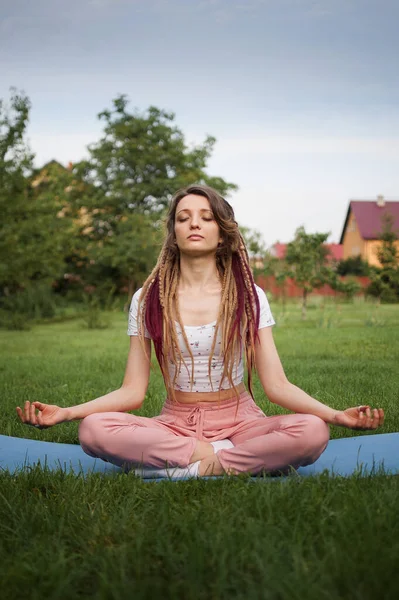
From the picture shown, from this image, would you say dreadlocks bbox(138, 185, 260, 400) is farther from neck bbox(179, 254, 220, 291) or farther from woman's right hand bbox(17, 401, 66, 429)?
woman's right hand bbox(17, 401, 66, 429)

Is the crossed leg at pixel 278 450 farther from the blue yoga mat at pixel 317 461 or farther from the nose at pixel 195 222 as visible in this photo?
the nose at pixel 195 222

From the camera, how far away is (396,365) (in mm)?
6680

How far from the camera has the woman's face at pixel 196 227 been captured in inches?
119

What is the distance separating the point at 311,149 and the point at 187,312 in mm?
8989

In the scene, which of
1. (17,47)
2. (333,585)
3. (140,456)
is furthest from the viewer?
(17,47)

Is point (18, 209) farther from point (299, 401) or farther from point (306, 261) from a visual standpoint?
point (299, 401)

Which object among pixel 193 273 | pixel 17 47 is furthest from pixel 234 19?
pixel 193 273

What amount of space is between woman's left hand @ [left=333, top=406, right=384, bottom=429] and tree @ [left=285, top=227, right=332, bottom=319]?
10.6m

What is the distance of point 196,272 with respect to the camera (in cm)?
317

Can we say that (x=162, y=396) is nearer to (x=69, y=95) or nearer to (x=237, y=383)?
(x=237, y=383)

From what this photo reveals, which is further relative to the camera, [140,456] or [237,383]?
[237,383]

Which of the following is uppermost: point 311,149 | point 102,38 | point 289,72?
point 102,38

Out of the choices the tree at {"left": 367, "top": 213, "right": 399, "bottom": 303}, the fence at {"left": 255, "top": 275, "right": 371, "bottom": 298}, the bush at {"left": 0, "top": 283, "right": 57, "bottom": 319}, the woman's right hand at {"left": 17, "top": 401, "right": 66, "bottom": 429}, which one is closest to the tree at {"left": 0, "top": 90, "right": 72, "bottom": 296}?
the bush at {"left": 0, "top": 283, "right": 57, "bottom": 319}

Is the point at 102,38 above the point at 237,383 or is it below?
above
